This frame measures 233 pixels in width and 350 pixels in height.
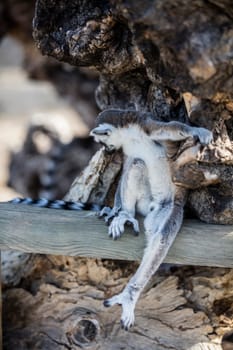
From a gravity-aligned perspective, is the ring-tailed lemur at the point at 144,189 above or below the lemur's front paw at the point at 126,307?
above

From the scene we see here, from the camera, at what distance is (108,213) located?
217cm

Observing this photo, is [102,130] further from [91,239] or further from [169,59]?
[169,59]

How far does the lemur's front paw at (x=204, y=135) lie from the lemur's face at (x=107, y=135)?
0.89ft

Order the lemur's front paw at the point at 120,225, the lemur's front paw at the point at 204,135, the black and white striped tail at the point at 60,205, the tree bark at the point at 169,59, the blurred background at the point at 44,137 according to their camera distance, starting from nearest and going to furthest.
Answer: the tree bark at the point at 169,59
the lemur's front paw at the point at 204,135
the lemur's front paw at the point at 120,225
the black and white striped tail at the point at 60,205
the blurred background at the point at 44,137

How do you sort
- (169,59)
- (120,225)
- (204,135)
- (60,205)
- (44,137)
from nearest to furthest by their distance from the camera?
(169,59), (204,135), (120,225), (60,205), (44,137)

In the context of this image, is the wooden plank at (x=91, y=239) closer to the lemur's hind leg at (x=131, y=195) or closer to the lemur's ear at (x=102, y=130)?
the lemur's hind leg at (x=131, y=195)

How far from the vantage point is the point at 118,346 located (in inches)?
90.1

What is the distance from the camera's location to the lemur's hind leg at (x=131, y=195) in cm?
209

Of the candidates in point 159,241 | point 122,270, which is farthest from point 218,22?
point 122,270

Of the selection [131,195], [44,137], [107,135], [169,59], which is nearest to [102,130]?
[107,135]

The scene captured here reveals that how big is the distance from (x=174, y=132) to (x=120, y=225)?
317 mm

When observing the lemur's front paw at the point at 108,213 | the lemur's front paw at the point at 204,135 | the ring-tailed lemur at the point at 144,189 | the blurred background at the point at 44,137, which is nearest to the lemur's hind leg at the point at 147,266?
the ring-tailed lemur at the point at 144,189

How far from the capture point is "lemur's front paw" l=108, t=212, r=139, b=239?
6.82 ft

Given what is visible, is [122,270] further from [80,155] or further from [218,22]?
[80,155]
